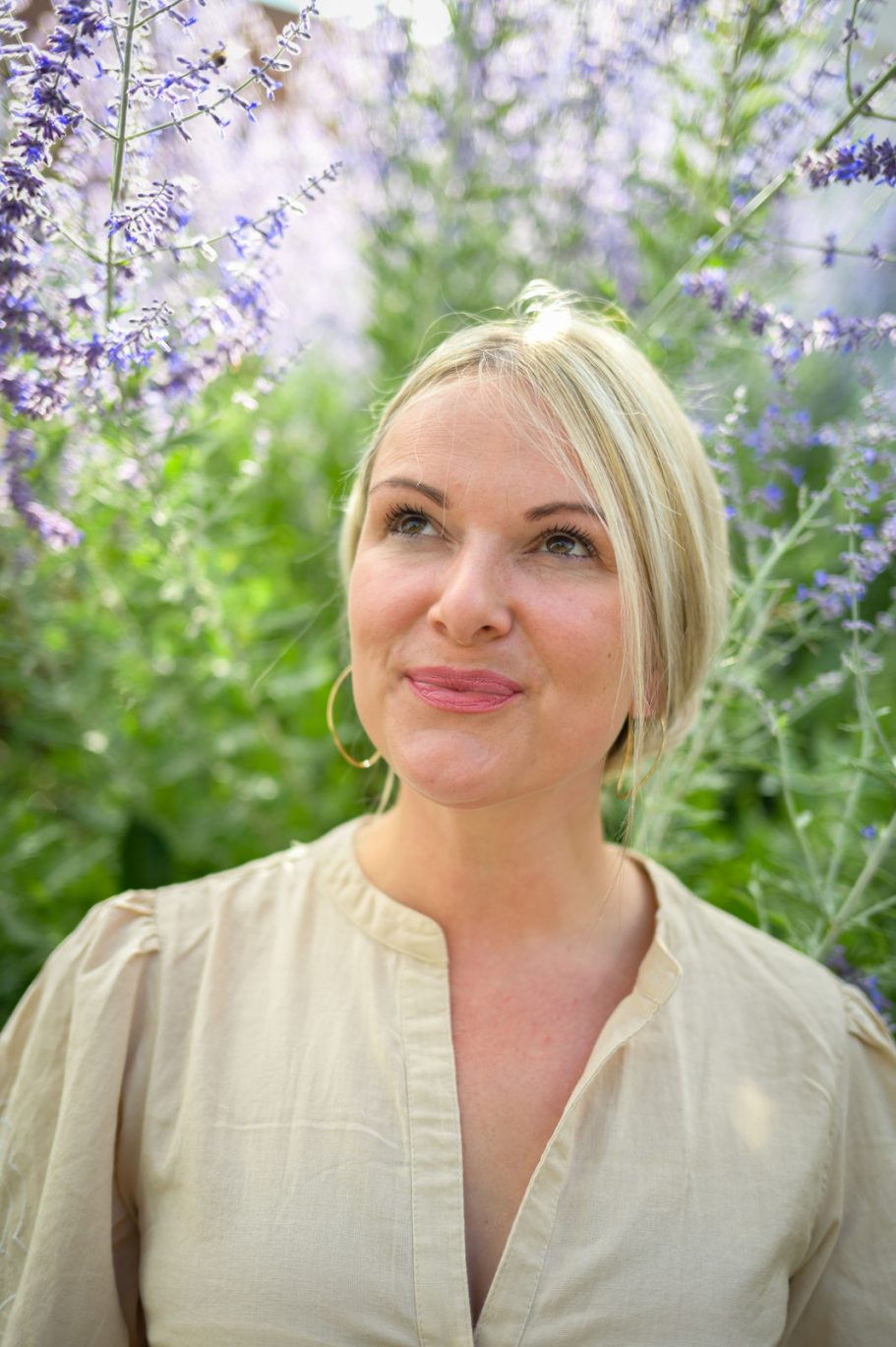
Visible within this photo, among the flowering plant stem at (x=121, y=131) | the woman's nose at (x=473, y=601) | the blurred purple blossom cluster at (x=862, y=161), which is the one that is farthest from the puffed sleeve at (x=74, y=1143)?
the blurred purple blossom cluster at (x=862, y=161)

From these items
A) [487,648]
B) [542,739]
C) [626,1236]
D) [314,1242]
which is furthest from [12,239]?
[626,1236]

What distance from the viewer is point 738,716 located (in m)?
2.41

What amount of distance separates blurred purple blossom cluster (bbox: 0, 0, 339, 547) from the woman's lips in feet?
1.85

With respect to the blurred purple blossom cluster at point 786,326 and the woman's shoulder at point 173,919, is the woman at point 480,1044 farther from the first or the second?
the blurred purple blossom cluster at point 786,326

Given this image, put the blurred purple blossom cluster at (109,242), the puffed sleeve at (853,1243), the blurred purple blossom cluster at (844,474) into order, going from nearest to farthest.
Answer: the blurred purple blossom cluster at (109,242), the puffed sleeve at (853,1243), the blurred purple blossom cluster at (844,474)

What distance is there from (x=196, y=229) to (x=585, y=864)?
159 cm

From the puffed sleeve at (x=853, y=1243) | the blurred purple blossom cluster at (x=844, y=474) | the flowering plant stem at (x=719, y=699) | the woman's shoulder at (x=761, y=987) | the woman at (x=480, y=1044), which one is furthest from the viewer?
the flowering plant stem at (x=719, y=699)

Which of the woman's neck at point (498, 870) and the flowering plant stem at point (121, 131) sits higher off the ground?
the flowering plant stem at point (121, 131)

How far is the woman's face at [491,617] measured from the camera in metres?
1.31

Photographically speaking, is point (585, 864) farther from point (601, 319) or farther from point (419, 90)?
point (419, 90)

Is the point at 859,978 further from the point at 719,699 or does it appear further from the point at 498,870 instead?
the point at 498,870

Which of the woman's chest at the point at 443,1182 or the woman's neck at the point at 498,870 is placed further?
the woman's neck at the point at 498,870

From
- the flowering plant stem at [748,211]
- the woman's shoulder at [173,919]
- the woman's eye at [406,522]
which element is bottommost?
the woman's shoulder at [173,919]

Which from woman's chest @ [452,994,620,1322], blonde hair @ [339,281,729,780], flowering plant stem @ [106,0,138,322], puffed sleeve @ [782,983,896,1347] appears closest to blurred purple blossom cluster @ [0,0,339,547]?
flowering plant stem @ [106,0,138,322]
